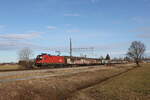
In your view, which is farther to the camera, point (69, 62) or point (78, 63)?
point (78, 63)

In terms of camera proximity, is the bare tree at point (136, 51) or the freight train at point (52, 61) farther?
the bare tree at point (136, 51)

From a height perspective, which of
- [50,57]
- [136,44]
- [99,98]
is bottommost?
[99,98]

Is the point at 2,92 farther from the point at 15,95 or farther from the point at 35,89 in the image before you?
the point at 35,89

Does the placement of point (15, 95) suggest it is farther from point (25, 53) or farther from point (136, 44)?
point (136, 44)

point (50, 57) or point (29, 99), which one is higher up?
point (50, 57)

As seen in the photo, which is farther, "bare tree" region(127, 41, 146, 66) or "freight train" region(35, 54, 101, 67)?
"bare tree" region(127, 41, 146, 66)

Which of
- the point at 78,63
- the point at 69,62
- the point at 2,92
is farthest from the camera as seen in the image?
the point at 78,63

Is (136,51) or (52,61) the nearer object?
(52,61)

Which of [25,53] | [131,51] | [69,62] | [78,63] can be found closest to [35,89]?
[69,62]

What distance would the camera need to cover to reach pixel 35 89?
15.0 meters

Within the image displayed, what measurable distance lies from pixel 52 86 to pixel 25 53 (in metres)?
69.7

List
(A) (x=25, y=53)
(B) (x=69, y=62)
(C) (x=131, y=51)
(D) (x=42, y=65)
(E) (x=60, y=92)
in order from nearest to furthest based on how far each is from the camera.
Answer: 1. (E) (x=60, y=92)
2. (D) (x=42, y=65)
3. (B) (x=69, y=62)
4. (A) (x=25, y=53)
5. (C) (x=131, y=51)

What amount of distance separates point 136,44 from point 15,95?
100803 mm

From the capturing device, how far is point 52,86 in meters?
17.5
